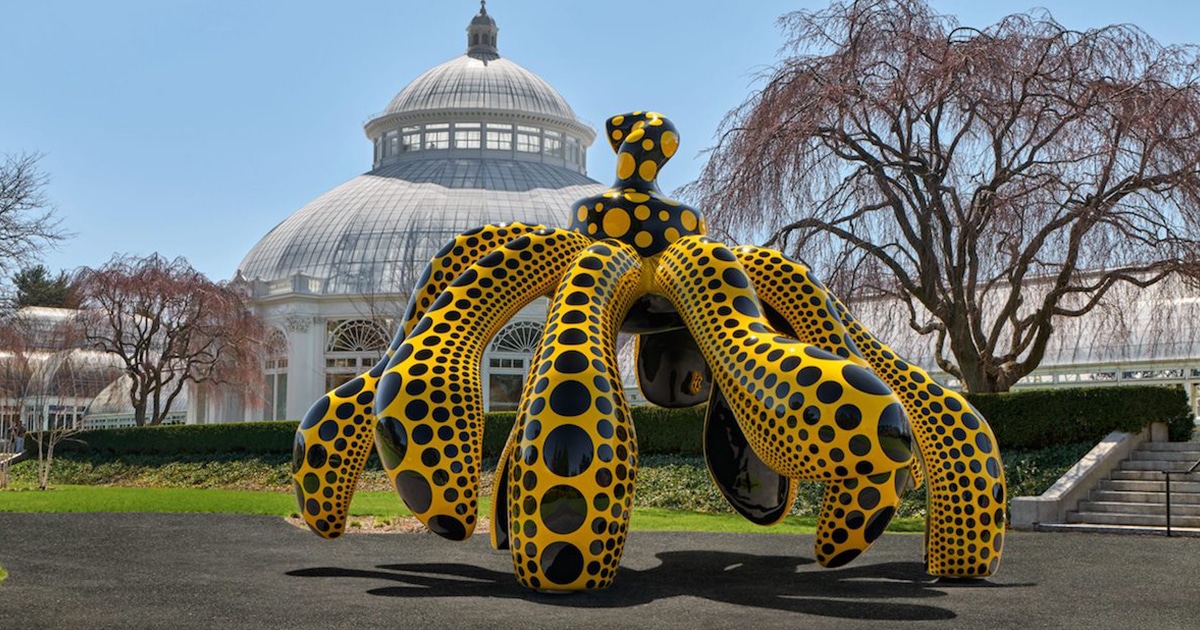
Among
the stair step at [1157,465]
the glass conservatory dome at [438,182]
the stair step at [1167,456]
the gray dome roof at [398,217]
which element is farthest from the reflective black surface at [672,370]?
the gray dome roof at [398,217]

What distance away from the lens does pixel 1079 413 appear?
1858 cm

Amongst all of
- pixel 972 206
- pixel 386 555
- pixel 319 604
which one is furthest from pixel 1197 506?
pixel 319 604

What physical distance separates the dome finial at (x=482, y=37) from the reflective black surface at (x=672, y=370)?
5162cm

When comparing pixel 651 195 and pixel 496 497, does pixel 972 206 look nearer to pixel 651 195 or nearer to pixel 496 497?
pixel 651 195

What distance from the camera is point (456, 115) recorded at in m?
55.5

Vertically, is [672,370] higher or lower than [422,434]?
higher

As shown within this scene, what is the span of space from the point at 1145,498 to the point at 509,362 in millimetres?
29762

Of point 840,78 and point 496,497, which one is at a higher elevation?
point 840,78

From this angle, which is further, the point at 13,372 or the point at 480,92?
the point at 480,92

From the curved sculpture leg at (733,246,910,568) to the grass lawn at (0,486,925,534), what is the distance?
5804mm

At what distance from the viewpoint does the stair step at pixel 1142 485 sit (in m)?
16.6

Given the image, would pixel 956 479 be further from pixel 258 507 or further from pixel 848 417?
pixel 258 507

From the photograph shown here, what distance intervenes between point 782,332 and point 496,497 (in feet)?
8.81

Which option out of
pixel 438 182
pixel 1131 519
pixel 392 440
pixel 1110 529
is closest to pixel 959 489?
pixel 392 440
